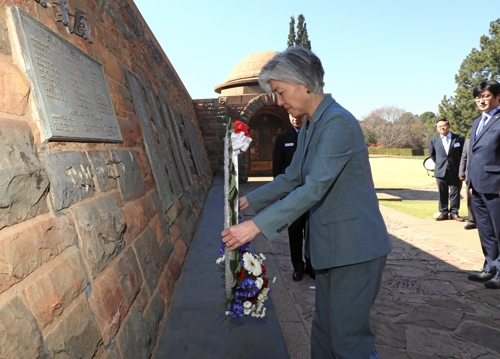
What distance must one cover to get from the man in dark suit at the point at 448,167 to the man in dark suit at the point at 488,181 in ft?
11.7

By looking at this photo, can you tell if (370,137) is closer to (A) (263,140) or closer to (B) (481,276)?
(A) (263,140)

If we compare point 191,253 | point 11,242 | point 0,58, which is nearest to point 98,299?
point 11,242

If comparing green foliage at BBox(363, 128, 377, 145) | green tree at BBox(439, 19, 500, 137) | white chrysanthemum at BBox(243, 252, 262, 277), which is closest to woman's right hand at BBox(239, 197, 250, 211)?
white chrysanthemum at BBox(243, 252, 262, 277)

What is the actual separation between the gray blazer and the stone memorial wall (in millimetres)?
858

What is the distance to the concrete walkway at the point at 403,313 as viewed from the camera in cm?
221

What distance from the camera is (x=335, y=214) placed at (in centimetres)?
173

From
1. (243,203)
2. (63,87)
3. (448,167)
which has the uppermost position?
(63,87)

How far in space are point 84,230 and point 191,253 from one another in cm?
215

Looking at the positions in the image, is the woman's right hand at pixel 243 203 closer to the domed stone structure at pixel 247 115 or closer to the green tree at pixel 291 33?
the domed stone structure at pixel 247 115

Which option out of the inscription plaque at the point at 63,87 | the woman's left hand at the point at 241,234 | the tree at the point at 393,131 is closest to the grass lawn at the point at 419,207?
the woman's left hand at the point at 241,234

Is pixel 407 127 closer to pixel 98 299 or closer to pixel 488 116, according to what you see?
pixel 488 116

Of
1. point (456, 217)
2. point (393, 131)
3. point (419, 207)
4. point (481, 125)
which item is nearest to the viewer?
point (481, 125)

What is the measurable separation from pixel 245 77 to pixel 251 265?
57.0 ft

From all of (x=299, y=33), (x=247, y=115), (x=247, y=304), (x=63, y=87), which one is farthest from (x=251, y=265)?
(x=299, y=33)
